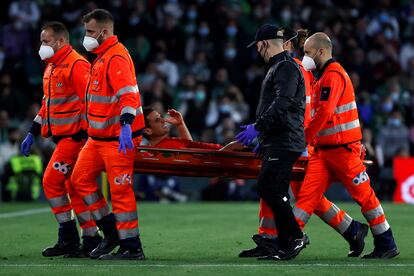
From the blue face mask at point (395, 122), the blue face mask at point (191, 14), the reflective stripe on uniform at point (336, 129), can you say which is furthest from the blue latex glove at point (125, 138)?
the blue face mask at point (191, 14)

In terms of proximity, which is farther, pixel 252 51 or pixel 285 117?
pixel 252 51

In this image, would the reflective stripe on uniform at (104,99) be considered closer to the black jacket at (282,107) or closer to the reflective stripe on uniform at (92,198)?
the reflective stripe on uniform at (92,198)

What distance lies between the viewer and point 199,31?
24.6 metres

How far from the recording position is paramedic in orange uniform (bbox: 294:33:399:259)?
34.8 ft

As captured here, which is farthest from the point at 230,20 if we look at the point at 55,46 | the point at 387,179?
the point at 55,46

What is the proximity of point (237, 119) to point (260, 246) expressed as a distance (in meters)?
12.2

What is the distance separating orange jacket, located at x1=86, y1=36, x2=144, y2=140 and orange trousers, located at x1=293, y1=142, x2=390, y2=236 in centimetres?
165

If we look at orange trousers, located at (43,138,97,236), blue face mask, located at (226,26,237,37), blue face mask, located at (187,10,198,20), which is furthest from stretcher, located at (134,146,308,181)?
blue face mask, located at (187,10,198,20)

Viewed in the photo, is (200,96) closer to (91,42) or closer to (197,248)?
(197,248)

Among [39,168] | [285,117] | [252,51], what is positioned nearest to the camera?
[285,117]

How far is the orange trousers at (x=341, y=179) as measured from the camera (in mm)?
10617

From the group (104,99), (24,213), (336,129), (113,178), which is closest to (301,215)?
(336,129)

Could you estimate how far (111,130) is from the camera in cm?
1036

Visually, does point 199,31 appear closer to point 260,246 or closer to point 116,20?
point 116,20
